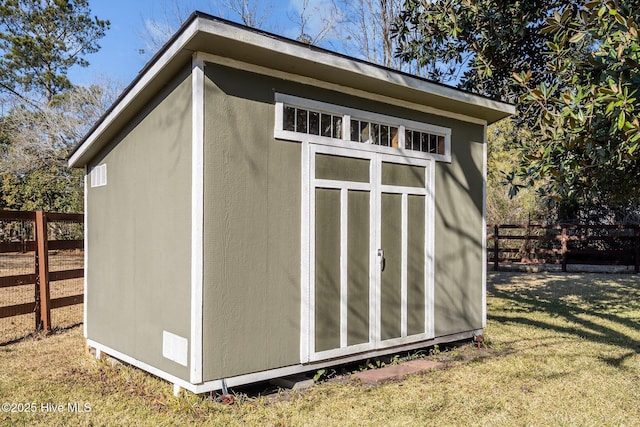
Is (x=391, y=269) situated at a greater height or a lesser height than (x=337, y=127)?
lesser

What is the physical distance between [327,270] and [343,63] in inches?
68.6

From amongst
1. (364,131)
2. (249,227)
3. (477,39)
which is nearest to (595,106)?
(364,131)

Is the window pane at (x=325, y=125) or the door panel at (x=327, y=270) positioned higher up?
the window pane at (x=325, y=125)

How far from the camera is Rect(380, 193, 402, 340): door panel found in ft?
15.1

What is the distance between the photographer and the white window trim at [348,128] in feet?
13.1

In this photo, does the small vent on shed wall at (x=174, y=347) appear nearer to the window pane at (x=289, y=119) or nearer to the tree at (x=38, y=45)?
the window pane at (x=289, y=119)

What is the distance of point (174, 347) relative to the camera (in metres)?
3.74

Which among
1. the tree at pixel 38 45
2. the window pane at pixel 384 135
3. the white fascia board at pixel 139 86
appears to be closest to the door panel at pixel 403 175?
the window pane at pixel 384 135

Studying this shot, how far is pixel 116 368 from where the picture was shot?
4.59m

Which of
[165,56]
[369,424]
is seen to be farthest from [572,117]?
[165,56]

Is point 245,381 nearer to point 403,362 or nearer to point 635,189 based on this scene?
point 403,362

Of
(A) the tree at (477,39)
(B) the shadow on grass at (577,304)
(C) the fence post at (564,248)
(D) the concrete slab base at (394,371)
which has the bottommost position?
(B) the shadow on grass at (577,304)

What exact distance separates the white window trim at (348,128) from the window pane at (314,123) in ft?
0.16

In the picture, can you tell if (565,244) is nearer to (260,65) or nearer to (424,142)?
(424,142)
